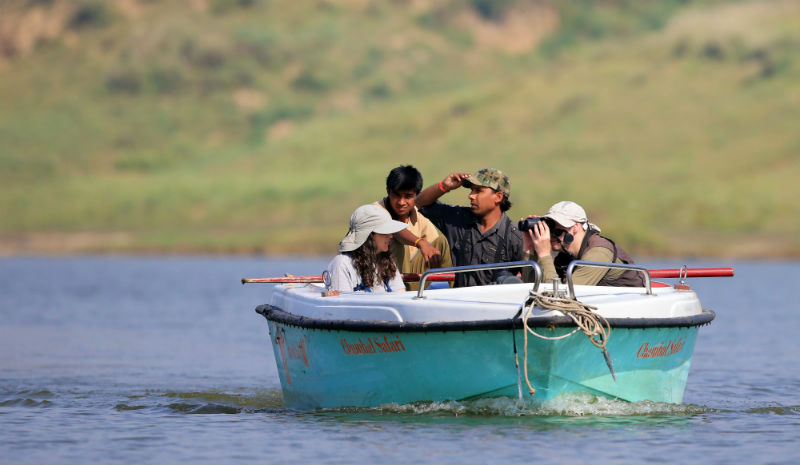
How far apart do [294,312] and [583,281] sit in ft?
9.49

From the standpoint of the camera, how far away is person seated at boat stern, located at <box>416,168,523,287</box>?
41.3 feet

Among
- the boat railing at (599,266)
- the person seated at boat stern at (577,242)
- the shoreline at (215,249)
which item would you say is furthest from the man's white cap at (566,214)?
the shoreline at (215,249)

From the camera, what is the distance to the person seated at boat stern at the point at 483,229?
1259cm

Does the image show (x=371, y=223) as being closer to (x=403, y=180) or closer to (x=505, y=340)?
(x=403, y=180)

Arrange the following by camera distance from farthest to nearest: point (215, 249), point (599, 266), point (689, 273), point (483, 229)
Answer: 1. point (215, 249)
2. point (689, 273)
3. point (483, 229)
4. point (599, 266)

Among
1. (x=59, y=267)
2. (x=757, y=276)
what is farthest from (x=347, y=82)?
(x=757, y=276)

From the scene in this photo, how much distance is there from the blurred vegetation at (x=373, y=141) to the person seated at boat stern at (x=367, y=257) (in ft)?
247

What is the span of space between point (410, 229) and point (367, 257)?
0.81m

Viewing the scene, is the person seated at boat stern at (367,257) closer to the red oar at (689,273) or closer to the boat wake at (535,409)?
the boat wake at (535,409)

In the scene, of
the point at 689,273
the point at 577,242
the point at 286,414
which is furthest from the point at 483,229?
the point at 286,414

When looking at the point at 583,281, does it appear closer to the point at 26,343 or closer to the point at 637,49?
the point at 26,343

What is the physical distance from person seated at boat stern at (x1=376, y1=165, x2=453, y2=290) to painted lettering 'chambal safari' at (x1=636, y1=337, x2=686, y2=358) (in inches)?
86.8

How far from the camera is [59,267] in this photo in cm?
7269

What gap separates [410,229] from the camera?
13.3 m
